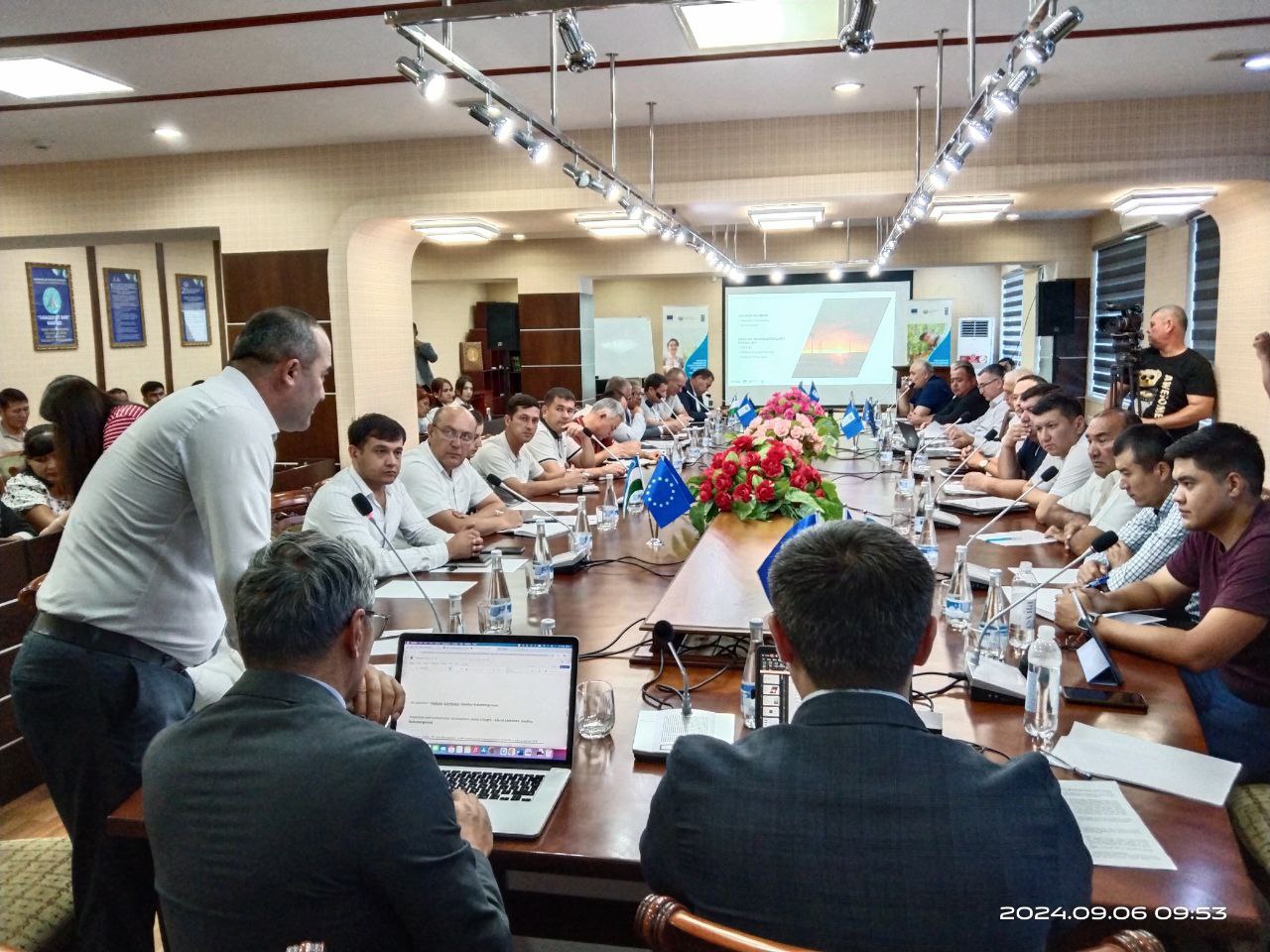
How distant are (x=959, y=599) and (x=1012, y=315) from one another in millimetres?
11901

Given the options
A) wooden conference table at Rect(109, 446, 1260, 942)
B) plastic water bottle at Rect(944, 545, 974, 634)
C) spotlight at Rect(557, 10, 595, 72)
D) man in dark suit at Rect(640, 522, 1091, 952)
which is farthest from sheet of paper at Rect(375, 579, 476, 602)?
man in dark suit at Rect(640, 522, 1091, 952)

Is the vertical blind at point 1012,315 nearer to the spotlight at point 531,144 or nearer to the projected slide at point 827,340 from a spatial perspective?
the projected slide at point 827,340

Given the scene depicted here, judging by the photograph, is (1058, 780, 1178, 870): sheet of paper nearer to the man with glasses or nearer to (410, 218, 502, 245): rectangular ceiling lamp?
the man with glasses

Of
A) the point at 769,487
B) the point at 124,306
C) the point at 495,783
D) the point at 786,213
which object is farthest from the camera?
the point at 124,306

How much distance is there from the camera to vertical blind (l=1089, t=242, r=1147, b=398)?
9320 millimetres

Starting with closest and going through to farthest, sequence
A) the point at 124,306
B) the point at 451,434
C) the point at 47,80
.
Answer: the point at 451,434, the point at 47,80, the point at 124,306

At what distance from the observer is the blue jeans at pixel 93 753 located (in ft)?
6.45

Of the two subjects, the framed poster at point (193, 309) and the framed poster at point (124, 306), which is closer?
the framed poster at point (124, 306)

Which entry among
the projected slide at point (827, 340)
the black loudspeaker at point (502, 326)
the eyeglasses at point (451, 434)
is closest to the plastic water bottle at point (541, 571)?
the eyeglasses at point (451, 434)

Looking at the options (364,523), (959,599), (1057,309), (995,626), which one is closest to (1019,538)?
(959,599)

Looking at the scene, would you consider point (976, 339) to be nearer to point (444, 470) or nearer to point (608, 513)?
point (608, 513)

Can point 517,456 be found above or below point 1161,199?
below

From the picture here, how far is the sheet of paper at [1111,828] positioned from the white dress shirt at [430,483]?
299 centimetres

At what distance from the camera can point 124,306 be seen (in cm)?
930
